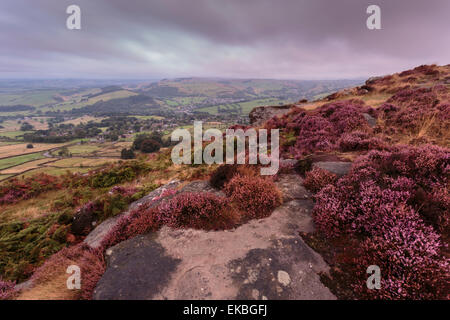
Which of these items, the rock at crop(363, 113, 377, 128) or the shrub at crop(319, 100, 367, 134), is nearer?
the shrub at crop(319, 100, 367, 134)

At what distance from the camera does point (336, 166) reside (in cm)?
715

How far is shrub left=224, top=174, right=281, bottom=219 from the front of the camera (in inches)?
226

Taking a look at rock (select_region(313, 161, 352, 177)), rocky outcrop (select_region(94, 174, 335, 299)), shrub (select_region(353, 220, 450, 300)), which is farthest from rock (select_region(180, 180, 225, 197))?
shrub (select_region(353, 220, 450, 300))

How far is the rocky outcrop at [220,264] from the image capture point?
3.54 meters

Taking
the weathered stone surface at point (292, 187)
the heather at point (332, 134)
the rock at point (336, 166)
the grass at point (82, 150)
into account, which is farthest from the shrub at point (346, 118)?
the grass at point (82, 150)

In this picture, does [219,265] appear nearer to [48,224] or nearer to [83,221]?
[83,221]

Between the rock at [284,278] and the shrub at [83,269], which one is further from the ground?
the rock at [284,278]

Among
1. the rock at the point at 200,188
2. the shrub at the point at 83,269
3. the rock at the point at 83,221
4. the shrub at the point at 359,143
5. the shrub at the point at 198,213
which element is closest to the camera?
the shrub at the point at 83,269

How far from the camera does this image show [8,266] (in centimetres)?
616

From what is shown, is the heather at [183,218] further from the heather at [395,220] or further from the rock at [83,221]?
the rock at [83,221]

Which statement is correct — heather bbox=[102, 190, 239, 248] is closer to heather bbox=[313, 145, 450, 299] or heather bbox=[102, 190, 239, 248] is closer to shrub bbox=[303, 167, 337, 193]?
heather bbox=[313, 145, 450, 299]

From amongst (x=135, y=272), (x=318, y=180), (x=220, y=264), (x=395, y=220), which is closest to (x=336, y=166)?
(x=318, y=180)

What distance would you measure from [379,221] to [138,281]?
5330 mm
